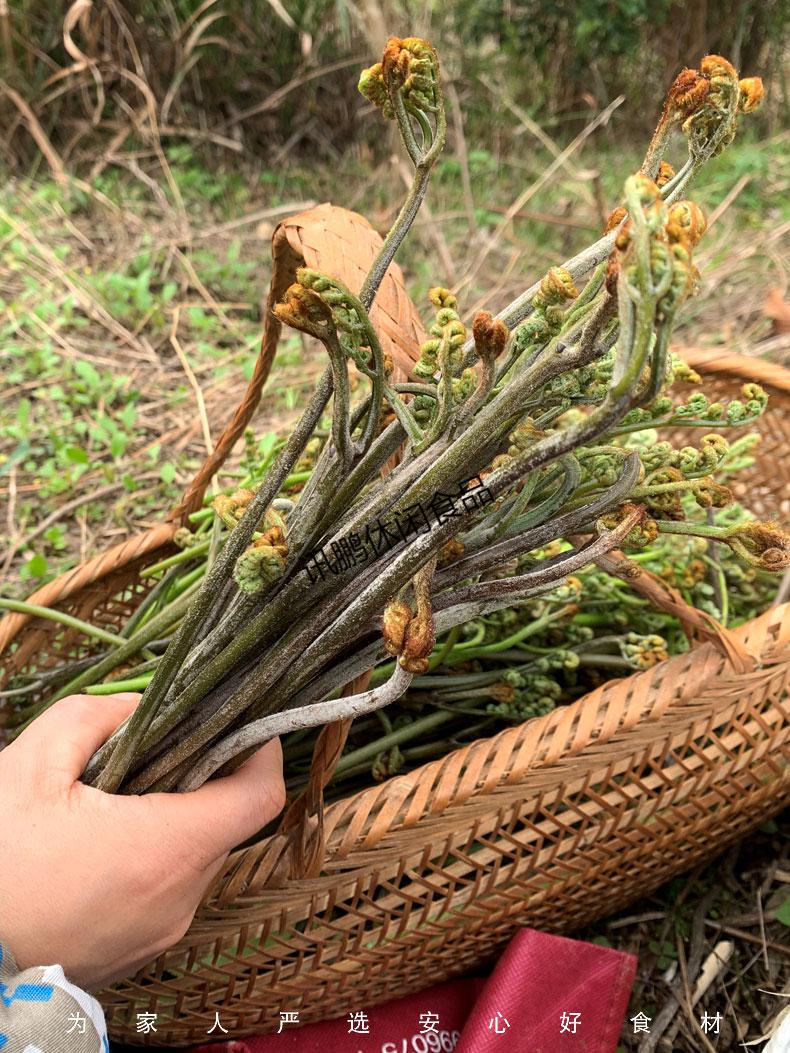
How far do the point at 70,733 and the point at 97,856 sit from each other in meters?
0.11

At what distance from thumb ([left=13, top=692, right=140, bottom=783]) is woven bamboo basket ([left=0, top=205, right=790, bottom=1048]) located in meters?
0.16

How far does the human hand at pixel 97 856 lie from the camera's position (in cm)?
62

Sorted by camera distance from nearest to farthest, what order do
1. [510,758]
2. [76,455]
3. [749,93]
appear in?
[749,93] → [510,758] → [76,455]

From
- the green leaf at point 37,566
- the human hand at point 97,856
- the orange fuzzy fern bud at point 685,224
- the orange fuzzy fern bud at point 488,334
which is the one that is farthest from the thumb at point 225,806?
the green leaf at point 37,566

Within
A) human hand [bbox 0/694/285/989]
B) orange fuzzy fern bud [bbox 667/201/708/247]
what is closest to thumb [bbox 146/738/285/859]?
human hand [bbox 0/694/285/989]

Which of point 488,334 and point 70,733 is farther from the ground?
point 488,334

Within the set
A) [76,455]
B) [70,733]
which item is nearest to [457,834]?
[70,733]

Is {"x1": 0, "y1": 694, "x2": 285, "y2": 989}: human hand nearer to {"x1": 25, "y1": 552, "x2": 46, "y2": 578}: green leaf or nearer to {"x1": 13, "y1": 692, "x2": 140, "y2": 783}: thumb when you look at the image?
{"x1": 13, "y1": 692, "x2": 140, "y2": 783}: thumb

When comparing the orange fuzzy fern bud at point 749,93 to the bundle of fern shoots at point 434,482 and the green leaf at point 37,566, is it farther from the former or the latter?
the green leaf at point 37,566

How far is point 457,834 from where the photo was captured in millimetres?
779

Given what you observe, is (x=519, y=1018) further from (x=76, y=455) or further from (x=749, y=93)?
(x=76, y=455)

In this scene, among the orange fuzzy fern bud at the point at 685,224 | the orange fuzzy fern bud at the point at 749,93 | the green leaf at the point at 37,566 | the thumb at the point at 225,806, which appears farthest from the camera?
the green leaf at the point at 37,566

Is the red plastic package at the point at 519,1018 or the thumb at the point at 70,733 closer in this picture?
the thumb at the point at 70,733

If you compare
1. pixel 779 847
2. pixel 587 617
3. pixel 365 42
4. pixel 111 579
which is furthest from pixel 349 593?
pixel 365 42
